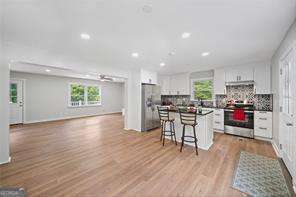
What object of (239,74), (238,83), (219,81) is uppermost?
(239,74)

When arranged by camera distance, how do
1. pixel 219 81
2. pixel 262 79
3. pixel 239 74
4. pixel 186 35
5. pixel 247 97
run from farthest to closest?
pixel 219 81, pixel 247 97, pixel 239 74, pixel 262 79, pixel 186 35

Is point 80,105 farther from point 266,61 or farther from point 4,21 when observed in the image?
point 266,61

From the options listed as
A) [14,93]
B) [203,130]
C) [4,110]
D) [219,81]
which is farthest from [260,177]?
[14,93]

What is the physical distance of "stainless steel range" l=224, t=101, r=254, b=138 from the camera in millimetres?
→ 4348

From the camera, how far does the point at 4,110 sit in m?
2.75

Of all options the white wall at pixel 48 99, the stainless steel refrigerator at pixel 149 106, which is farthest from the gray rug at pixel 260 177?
the white wall at pixel 48 99

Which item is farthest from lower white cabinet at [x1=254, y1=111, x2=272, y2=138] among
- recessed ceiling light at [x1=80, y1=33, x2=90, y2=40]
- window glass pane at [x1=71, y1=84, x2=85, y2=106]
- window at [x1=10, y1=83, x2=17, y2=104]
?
window at [x1=10, y1=83, x2=17, y2=104]

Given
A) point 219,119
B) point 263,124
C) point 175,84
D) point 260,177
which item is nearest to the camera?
point 260,177

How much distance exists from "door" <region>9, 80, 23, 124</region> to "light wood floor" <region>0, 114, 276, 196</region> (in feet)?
9.71

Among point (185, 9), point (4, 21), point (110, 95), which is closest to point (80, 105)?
point (110, 95)

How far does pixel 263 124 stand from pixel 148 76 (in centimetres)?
426

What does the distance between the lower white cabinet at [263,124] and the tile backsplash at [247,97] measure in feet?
1.23

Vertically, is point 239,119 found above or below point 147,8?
below

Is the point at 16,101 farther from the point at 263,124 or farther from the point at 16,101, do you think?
the point at 263,124
